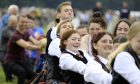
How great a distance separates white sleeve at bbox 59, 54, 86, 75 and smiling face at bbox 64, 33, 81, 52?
157 millimetres

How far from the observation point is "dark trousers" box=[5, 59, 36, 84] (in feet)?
42.0

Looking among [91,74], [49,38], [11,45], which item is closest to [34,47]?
[11,45]

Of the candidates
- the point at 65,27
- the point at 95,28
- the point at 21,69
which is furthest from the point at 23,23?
the point at 65,27

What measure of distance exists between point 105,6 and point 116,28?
37.7m

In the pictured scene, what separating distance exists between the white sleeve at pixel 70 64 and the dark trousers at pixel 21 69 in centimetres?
481

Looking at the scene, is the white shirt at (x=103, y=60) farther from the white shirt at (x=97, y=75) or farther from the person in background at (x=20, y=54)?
the person in background at (x=20, y=54)

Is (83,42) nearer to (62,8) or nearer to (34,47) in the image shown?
(62,8)

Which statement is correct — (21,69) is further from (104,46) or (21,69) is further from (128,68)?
(128,68)

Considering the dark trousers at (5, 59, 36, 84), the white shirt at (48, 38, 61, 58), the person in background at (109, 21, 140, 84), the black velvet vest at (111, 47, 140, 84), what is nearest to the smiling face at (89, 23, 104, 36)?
the white shirt at (48, 38, 61, 58)

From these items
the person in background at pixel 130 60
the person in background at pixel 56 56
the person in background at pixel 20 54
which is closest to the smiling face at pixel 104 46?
the person in background at pixel 56 56

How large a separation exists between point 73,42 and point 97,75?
155cm

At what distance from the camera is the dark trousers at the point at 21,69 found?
1281 cm

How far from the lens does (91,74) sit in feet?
21.9

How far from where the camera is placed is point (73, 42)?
809 centimetres
